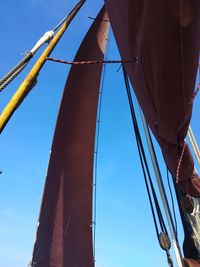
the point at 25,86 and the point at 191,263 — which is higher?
the point at 25,86

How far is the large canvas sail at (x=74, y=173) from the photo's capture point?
5.04 m

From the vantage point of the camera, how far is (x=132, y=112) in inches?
207

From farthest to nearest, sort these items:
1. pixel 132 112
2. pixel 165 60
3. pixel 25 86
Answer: pixel 132 112 < pixel 25 86 < pixel 165 60

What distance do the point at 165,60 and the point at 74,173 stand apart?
420 cm

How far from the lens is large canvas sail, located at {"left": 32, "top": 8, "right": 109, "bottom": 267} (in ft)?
16.5

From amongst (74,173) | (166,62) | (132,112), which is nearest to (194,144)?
(132,112)

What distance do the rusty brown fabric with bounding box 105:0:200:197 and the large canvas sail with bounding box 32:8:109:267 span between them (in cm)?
273

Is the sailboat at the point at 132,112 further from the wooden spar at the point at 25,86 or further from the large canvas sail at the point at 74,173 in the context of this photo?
the wooden spar at the point at 25,86

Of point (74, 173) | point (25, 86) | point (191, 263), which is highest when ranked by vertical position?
point (74, 173)

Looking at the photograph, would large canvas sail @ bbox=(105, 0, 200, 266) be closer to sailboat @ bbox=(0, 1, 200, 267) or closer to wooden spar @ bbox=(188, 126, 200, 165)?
sailboat @ bbox=(0, 1, 200, 267)

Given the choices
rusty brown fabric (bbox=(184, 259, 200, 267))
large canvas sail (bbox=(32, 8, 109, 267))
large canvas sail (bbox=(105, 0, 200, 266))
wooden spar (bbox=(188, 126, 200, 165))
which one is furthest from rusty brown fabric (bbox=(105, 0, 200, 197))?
large canvas sail (bbox=(32, 8, 109, 267))

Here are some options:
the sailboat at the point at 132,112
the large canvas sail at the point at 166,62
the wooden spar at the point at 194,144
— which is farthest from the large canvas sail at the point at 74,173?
the large canvas sail at the point at 166,62

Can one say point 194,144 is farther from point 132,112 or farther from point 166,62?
point 166,62

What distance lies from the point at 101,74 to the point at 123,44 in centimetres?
472
